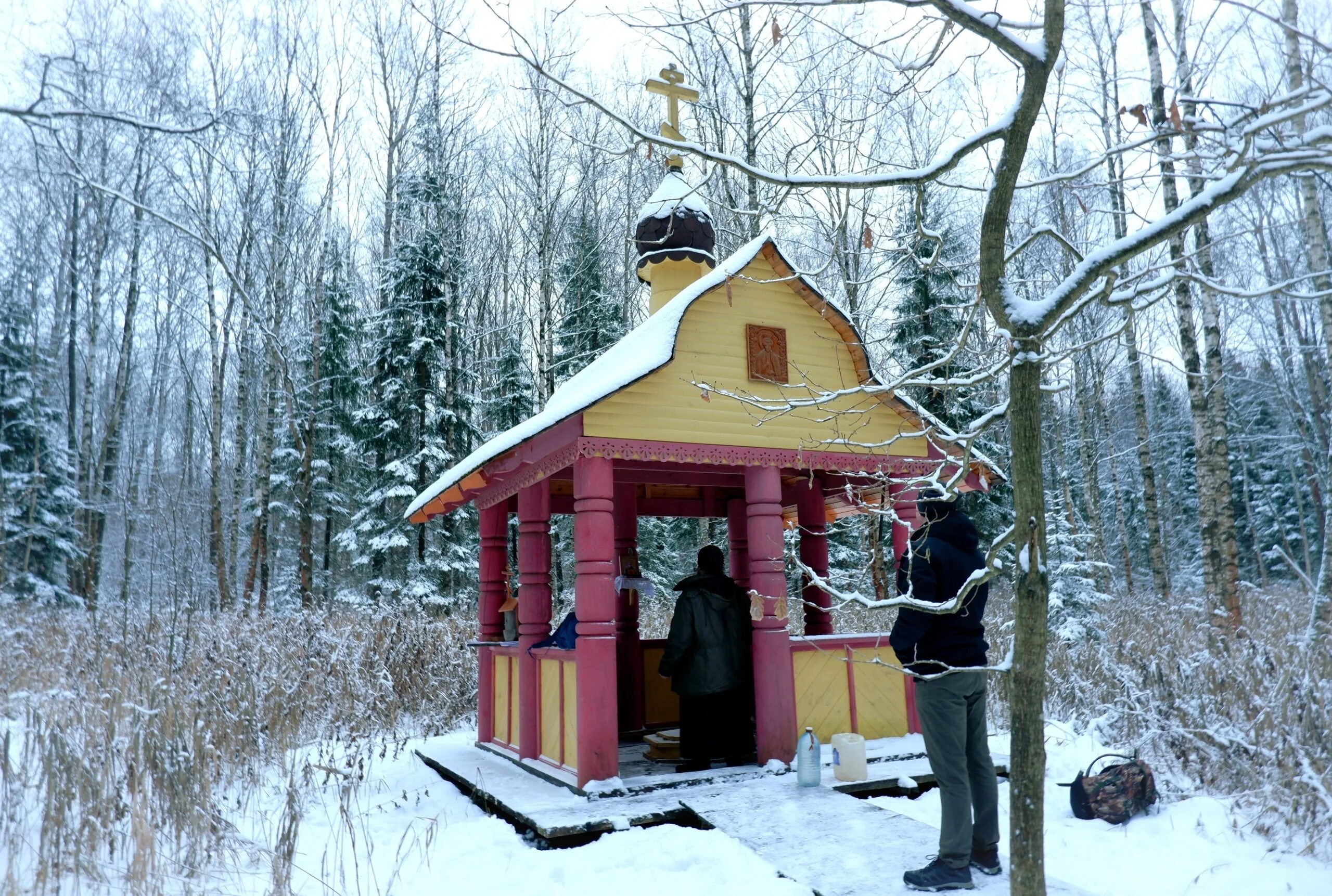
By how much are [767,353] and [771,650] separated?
2546 millimetres

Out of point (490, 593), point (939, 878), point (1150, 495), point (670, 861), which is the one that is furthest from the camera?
point (1150, 495)

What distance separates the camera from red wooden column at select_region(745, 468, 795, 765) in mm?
7398

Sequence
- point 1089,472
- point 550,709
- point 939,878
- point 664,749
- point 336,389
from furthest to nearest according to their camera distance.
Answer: point 336,389 → point 1089,472 → point 664,749 → point 550,709 → point 939,878

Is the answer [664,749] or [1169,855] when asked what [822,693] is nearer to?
[664,749]

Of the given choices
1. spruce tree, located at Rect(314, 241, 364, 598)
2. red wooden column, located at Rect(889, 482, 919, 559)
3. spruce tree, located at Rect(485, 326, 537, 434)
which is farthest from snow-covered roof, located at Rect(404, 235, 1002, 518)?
spruce tree, located at Rect(314, 241, 364, 598)

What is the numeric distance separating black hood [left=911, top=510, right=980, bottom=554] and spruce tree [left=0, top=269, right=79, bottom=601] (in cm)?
2307

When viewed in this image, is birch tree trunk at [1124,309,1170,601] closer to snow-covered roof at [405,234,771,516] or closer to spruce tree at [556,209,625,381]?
spruce tree at [556,209,625,381]

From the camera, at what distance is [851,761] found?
7035mm

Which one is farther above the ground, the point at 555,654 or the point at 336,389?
the point at 336,389

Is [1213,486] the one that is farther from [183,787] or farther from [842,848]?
[183,787]

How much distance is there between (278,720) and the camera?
24.7 ft

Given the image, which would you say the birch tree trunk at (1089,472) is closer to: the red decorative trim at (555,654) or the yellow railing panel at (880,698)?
the yellow railing panel at (880,698)

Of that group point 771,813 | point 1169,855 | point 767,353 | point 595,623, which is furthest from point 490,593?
point 1169,855

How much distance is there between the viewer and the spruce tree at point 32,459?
22.3 meters
